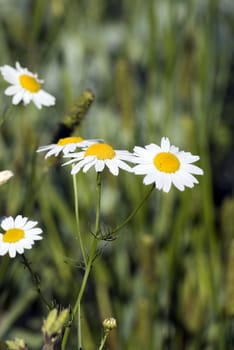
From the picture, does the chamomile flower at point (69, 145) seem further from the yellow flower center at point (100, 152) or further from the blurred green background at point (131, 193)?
the blurred green background at point (131, 193)

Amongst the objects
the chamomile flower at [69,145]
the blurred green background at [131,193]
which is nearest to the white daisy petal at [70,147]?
the chamomile flower at [69,145]

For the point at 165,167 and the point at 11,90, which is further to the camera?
the point at 11,90

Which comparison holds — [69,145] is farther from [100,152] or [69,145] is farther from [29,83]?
[29,83]

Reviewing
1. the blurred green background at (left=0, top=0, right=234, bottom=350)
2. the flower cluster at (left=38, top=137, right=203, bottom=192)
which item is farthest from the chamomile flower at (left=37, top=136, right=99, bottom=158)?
the blurred green background at (left=0, top=0, right=234, bottom=350)

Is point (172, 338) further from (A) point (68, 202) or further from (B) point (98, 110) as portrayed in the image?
(B) point (98, 110)

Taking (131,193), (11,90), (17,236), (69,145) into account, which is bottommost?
(17,236)

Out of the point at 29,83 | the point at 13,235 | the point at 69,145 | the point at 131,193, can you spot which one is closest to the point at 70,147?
the point at 69,145

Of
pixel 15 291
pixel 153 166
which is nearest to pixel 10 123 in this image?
pixel 15 291
